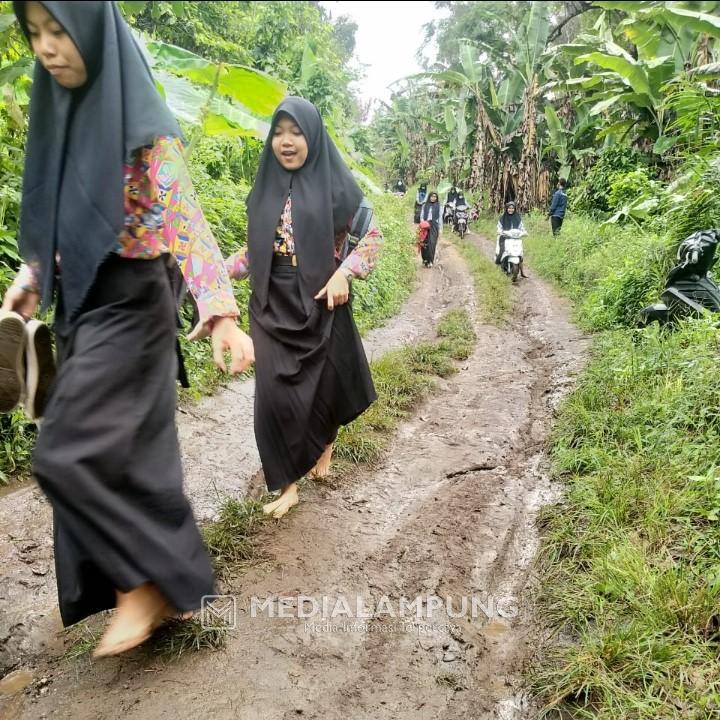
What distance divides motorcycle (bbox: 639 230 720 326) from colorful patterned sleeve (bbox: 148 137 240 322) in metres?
3.43

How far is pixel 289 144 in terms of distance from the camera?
2439 millimetres

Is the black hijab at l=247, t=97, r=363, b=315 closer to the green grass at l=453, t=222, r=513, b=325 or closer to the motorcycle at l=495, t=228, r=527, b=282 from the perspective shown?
the green grass at l=453, t=222, r=513, b=325

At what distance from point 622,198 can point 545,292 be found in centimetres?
180

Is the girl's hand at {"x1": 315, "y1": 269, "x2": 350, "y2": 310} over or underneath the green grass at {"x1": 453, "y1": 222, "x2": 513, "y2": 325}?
over

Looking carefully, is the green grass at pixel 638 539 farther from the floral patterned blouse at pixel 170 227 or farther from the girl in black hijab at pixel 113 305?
the floral patterned blouse at pixel 170 227

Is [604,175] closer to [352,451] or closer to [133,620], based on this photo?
[352,451]

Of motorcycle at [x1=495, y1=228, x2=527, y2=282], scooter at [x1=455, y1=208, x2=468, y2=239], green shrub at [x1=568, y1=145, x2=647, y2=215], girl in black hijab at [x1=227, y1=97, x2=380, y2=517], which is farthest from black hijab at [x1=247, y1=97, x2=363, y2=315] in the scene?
scooter at [x1=455, y1=208, x2=468, y2=239]

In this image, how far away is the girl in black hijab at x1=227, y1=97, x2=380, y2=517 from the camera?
2510 millimetres

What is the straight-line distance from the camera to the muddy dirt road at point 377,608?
5.44ft

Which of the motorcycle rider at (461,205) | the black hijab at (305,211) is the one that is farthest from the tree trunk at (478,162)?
the black hijab at (305,211)

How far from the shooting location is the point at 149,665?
173 cm

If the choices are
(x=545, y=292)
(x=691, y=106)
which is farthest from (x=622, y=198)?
(x=691, y=106)

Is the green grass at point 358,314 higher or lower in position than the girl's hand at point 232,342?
lower

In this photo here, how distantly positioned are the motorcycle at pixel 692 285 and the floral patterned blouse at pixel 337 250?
8.01ft
